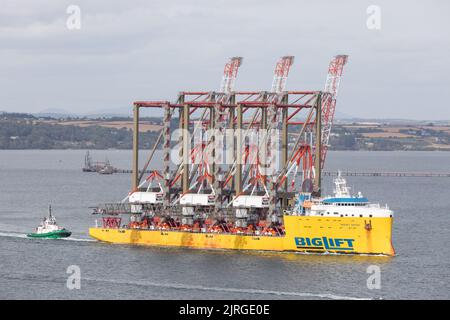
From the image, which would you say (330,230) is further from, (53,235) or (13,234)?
(13,234)

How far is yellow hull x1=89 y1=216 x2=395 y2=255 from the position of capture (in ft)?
305

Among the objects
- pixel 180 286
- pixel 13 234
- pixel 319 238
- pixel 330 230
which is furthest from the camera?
pixel 13 234

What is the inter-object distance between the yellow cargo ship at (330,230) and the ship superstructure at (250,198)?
0.27 feet

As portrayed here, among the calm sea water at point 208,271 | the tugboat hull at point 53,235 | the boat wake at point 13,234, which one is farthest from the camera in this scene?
the boat wake at point 13,234

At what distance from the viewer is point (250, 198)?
10088 centimetres

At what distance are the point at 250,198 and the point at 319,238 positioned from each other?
8.89m

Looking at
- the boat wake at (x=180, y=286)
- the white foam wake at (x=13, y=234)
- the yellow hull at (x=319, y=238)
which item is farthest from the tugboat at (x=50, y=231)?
the boat wake at (x=180, y=286)

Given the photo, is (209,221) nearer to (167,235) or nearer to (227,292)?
(167,235)

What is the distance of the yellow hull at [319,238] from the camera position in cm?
9288

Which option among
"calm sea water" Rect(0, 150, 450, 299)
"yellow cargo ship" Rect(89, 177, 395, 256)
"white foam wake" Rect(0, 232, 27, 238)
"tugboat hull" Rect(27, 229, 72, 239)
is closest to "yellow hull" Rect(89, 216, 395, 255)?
"yellow cargo ship" Rect(89, 177, 395, 256)

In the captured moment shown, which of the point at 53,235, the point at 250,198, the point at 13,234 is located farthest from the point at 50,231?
the point at 250,198

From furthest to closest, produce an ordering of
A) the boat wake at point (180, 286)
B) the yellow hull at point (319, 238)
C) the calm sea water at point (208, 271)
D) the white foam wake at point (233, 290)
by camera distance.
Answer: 1. the yellow hull at point (319, 238)
2. the calm sea water at point (208, 271)
3. the boat wake at point (180, 286)
4. the white foam wake at point (233, 290)

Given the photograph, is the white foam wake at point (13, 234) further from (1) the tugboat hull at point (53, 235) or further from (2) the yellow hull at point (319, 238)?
(2) the yellow hull at point (319, 238)

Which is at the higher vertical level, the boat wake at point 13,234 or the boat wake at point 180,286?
the boat wake at point 13,234
